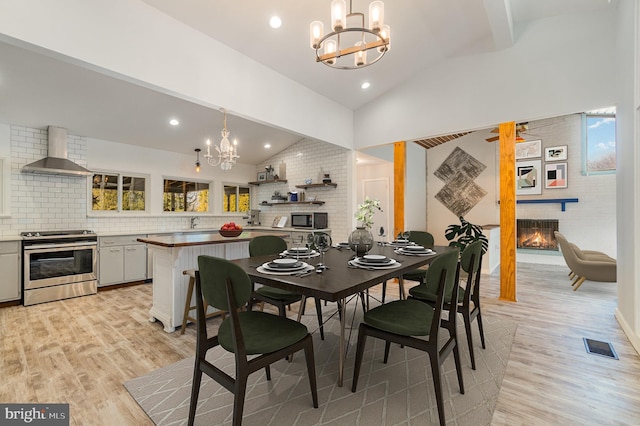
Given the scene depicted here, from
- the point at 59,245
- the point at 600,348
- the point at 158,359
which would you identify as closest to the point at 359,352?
the point at 158,359

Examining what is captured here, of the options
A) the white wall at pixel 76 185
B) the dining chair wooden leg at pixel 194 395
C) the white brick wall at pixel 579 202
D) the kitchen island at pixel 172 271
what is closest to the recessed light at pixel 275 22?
the kitchen island at pixel 172 271

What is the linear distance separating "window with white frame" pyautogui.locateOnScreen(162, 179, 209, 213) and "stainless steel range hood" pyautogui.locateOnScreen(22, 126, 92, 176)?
1.57 meters

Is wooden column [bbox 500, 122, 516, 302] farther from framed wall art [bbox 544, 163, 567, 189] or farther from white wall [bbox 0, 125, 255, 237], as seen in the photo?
white wall [bbox 0, 125, 255, 237]

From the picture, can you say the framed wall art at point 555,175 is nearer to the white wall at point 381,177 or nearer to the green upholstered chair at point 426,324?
the white wall at point 381,177

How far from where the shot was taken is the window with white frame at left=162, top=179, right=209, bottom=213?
5.99 meters

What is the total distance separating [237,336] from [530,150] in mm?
8032

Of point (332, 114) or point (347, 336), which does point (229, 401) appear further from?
point (332, 114)

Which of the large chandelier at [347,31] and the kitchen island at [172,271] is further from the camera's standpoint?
the kitchen island at [172,271]

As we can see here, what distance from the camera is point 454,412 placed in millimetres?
1757

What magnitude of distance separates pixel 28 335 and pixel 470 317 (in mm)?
4149

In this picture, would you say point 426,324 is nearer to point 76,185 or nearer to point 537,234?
point 76,185

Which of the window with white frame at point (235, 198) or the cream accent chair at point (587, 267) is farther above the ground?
the window with white frame at point (235, 198)

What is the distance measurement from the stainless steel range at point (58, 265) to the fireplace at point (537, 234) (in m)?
8.70

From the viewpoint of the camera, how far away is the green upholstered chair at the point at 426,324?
5.40 ft
